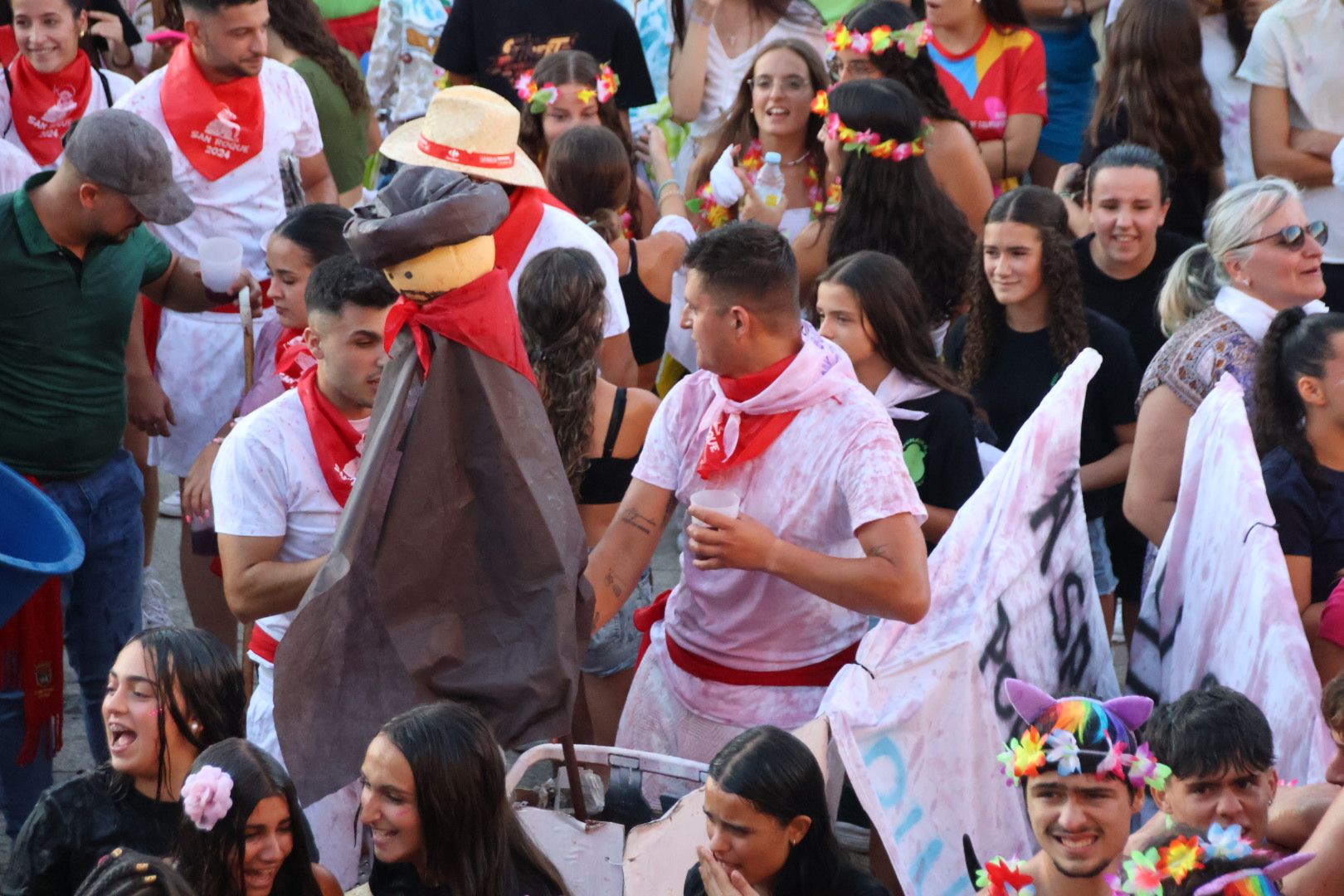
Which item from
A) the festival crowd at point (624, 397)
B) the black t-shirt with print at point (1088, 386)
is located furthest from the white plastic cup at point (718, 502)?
the black t-shirt with print at point (1088, 386)

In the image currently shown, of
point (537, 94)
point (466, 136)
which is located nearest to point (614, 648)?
point (466, 136)

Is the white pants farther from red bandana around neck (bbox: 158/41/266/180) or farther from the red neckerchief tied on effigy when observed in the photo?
red bandana around neck (bbox: 158/41/266/180)

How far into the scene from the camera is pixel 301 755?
3.14 meters

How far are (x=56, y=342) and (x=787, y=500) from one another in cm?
233

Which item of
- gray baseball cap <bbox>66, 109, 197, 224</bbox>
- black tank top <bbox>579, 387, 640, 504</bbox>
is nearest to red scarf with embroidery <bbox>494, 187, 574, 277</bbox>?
black tank top <bbox>579, 387, 640, 504</bbox>

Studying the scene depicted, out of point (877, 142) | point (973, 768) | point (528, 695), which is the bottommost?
point (973, 768)

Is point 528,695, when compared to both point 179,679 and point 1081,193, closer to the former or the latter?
point 179,679

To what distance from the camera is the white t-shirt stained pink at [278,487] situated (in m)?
3.79

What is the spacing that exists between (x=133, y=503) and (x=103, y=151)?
1.07m

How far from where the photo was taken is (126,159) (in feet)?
15.2

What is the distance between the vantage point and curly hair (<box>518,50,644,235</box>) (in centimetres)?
641

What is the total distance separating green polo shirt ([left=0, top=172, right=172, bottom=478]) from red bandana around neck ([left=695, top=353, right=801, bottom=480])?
2071 millimetres

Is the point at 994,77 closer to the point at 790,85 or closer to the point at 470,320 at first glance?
the point at 790,85

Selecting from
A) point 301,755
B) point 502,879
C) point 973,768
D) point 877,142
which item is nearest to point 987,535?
point 973,768
